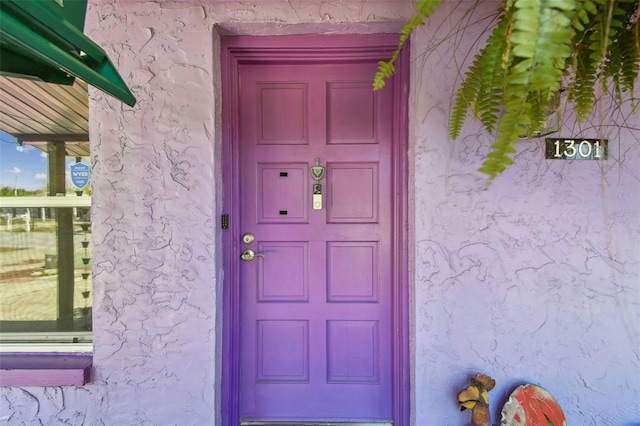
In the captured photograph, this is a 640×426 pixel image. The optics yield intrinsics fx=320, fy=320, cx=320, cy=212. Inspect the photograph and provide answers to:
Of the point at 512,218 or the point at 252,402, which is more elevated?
the point at 512,218

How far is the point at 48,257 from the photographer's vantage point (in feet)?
6.68

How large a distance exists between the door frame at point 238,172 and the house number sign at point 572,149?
2.64ft

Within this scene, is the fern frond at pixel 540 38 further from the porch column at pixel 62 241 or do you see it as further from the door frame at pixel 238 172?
the porch column at pixel 62 241

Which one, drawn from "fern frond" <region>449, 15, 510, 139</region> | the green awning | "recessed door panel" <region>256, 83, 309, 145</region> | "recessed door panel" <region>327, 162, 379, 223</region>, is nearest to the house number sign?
"fern frond" <region>449, 15, 510, 139</region>

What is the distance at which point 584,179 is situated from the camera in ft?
5.97

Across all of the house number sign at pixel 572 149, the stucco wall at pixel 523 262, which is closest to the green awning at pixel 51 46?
the stucco wall at pixel 523 262

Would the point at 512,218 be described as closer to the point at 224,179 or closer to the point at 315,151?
the point at 315,151

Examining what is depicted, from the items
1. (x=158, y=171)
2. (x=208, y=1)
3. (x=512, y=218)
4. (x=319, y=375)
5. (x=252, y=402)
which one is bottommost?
(x=252, y=402)

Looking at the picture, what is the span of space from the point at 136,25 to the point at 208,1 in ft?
1.44

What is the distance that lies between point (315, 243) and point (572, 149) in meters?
1.59

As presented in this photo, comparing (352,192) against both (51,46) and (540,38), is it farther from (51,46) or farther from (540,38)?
(51,46)

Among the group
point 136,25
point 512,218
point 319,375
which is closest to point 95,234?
point 136,25

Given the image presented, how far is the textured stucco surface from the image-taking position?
1.83m

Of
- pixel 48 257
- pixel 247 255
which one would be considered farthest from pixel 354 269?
pixel 48 257
